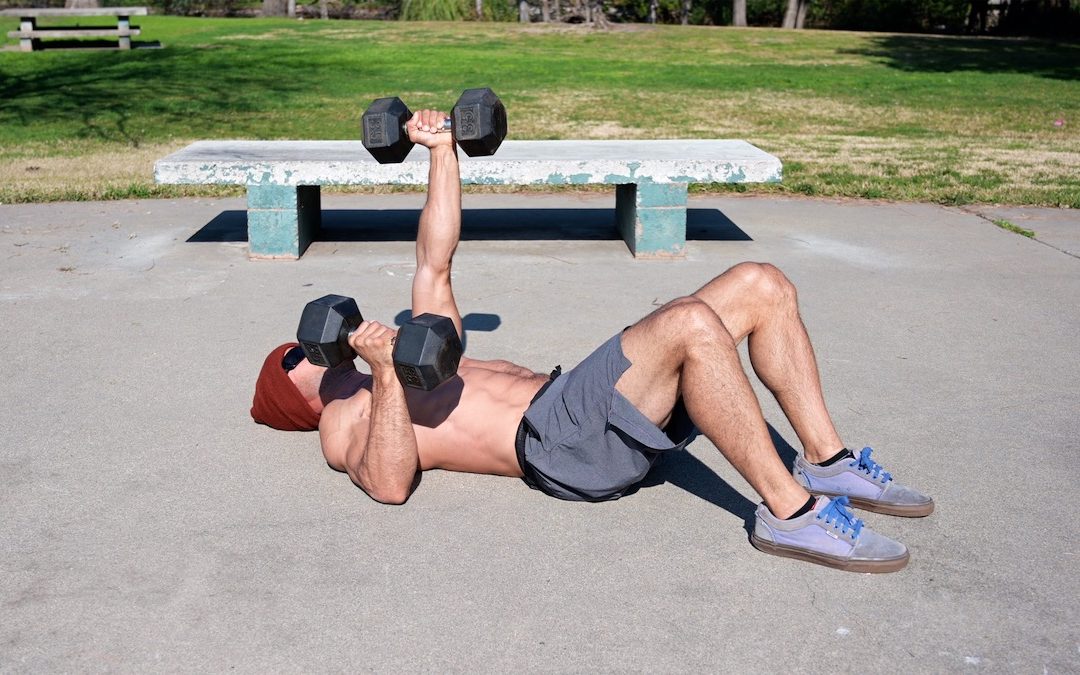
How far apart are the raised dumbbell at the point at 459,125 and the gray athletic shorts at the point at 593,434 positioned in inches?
50.0

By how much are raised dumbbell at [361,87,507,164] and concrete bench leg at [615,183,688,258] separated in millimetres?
2663

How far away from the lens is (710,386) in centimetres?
323

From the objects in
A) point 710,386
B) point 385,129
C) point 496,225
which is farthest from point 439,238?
point 496,225

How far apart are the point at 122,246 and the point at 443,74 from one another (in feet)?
42.7

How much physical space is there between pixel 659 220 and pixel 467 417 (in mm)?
3751

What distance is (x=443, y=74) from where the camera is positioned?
64.8 ft

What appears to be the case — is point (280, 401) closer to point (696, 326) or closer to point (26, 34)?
point (696, 326)

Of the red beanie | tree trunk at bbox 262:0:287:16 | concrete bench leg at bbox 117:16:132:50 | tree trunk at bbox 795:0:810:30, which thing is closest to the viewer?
the red beanie

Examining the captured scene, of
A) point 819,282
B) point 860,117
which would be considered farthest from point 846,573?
point 860,117

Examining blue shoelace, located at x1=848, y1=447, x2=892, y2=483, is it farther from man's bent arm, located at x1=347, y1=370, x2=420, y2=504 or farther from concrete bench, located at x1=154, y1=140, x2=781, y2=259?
concrete bench, located at x1=154, y1=140, x2=781, y2=259

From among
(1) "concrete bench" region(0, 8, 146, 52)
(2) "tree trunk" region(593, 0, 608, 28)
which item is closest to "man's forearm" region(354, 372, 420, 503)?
(1) "concrete bench" region(0, 8, 146, 52)

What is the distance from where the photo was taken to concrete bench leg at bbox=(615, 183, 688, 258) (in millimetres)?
7082

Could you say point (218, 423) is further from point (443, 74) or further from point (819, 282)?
point (443, 74)

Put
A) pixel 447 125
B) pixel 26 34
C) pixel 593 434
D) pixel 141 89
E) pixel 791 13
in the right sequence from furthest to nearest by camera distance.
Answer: pixel 791 13, pixel 26 34, pixel 141 89, pixel 447 125, pixel 593 434
